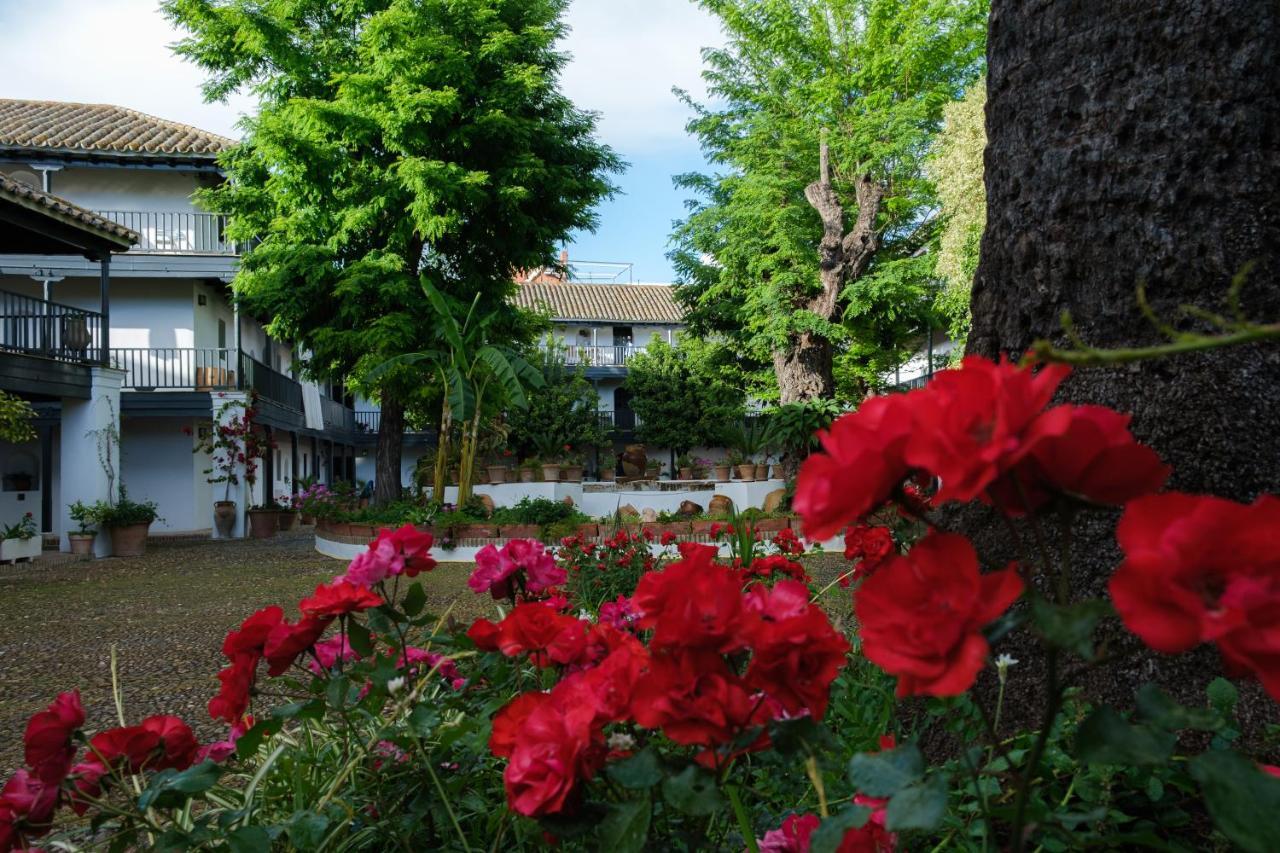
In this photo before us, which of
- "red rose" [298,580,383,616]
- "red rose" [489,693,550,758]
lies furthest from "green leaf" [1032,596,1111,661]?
"red rose" [298,580,383,616]

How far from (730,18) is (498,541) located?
1613cm

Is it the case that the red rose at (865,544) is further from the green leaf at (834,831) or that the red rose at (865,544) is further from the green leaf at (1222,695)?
the green leaf at (834,831)

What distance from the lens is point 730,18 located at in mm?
20922

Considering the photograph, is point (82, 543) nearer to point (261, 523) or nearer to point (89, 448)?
point (89, 448)

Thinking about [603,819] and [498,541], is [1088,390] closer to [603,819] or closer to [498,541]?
[603,819]

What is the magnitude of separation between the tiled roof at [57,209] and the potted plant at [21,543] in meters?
4.23

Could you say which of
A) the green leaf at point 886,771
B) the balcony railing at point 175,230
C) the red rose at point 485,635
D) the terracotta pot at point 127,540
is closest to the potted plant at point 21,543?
the terracotta pot at point 127,540

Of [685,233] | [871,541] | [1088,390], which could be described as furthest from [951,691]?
[685,233]

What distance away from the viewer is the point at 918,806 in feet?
1.94

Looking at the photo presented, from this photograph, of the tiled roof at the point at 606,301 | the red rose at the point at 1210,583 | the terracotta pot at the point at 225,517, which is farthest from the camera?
the tiled roof at the point at 606,301

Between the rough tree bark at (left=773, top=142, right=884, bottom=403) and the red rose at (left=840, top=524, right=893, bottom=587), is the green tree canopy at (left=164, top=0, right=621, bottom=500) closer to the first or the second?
the rough tree bark at (left=773, top=142, right=884, bottom=403)

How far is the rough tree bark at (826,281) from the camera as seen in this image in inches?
661

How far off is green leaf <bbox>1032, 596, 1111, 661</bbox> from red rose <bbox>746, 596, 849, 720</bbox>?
205 millimetres

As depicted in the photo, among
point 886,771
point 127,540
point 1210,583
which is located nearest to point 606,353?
point 127,540
